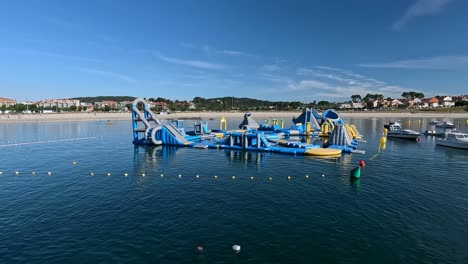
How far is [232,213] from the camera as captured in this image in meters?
16.3

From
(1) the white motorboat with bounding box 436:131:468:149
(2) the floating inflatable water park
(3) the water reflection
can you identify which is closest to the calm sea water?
(3) the water reflection

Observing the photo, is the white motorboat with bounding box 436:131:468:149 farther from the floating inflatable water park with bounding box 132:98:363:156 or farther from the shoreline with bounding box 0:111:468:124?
the shoreline with bounding box 0:111:468:124

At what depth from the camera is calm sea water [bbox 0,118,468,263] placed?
12086mm

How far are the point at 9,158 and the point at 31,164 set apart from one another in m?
6.51

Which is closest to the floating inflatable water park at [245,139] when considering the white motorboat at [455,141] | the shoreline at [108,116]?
the white motorboat at [455,141]

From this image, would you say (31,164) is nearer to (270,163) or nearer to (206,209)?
(206,209)

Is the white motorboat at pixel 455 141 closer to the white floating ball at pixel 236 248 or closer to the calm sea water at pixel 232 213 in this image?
the calm sea water at pixel 232 213

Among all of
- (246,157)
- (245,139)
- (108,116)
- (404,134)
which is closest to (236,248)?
(246,157)

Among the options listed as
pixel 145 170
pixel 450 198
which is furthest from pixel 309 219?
pixel 145 170

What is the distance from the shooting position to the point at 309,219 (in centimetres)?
1555

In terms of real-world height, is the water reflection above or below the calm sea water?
above

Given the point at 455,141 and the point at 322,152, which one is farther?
the point at 455,141

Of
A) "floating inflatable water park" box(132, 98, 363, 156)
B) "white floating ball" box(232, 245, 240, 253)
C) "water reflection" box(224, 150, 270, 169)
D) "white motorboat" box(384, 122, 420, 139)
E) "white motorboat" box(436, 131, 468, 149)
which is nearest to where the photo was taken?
"white floating ball" box(232, 245, 240, 253)

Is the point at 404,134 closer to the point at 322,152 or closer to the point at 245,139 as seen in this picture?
the point at 322,152
